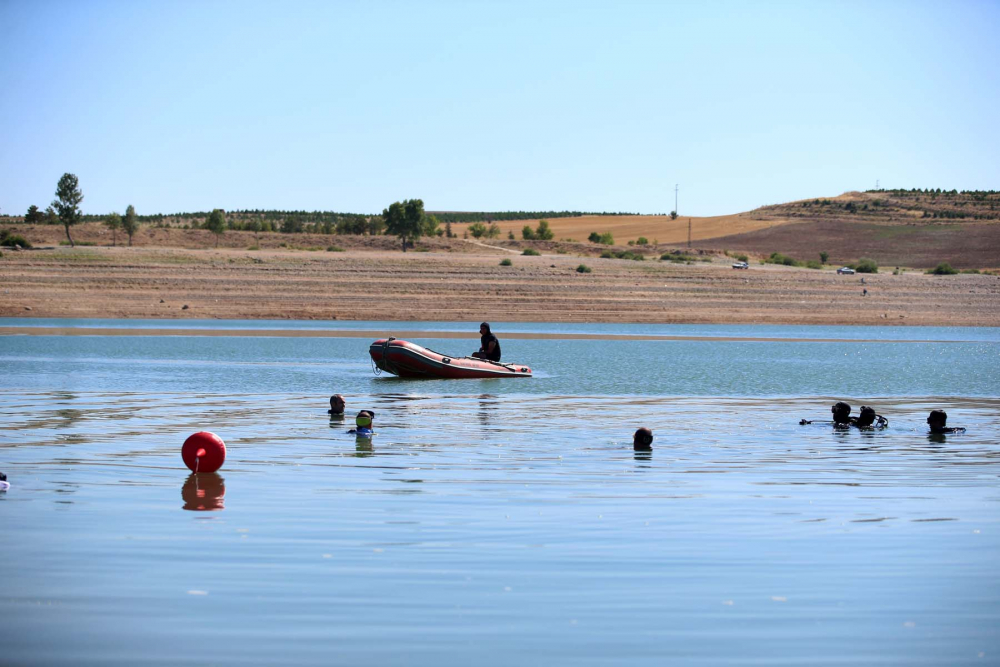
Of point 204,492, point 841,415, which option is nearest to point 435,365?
point 841,415

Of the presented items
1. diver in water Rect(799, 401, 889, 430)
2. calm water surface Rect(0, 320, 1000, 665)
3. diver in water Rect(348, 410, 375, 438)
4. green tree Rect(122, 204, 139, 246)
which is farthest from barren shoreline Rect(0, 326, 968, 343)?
green tree Rect(122, 204, 139, 246)

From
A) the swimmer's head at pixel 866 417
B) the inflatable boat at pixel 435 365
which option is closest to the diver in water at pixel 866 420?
the swimmer's head at pixel 866 417

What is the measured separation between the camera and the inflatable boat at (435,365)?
91.5ft

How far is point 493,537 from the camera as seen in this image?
913cm

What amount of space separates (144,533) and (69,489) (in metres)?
2.43

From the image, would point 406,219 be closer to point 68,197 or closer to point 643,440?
point 68,197

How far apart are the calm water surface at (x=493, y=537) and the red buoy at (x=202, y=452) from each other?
239mm

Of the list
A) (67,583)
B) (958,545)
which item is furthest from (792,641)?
(67,583)

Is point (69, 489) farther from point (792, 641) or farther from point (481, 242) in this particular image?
point (481, 242)

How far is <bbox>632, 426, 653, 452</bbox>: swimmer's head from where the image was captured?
14.9m

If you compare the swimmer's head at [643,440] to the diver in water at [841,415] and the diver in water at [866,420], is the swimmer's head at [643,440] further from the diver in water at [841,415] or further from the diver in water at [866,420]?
the diver in water at [866,420]

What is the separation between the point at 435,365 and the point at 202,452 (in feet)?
52.1

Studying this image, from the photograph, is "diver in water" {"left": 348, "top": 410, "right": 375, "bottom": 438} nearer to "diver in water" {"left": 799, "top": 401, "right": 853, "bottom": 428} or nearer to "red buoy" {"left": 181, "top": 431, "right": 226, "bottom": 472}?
"red buoy" {"left": 181, "top": 431, "right": 226, "bottom": 472}

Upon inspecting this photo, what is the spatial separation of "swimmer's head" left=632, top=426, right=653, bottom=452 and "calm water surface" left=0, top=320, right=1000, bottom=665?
330mm
